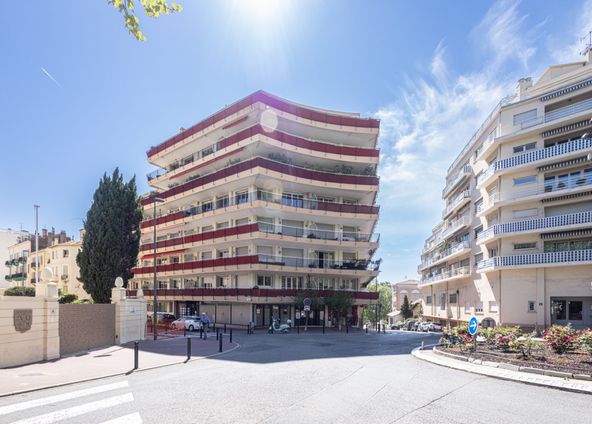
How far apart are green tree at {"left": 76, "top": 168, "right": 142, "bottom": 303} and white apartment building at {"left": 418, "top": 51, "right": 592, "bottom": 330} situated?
30128 mm

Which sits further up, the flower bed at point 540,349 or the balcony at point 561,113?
the balcony at point 561,113

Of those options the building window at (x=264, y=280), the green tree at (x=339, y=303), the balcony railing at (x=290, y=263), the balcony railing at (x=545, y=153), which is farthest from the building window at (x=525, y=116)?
the building window at (x=264, y=280)

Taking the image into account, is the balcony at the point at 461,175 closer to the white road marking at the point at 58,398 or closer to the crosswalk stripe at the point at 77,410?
the white road marking at the point at 58,398

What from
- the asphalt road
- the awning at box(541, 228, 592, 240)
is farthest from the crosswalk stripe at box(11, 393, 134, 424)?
the awning at box(541, 228, 592, 240)

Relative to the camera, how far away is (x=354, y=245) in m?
40.2

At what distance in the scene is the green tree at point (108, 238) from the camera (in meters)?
31.0

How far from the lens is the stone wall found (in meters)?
17.0

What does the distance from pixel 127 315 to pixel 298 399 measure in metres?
15.6

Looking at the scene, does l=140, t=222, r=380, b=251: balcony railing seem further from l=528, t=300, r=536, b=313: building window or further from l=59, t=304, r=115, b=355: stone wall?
l=59, t=304, r=115, b=355: stone wall

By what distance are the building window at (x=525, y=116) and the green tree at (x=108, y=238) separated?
109 feet

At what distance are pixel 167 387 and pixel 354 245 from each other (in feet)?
103

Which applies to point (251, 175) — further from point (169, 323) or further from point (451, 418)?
point (451, 418)

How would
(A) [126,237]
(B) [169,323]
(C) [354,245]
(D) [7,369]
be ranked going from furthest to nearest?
1. (C) [354,245]
2. (B) [169,323]
3. (A) [126,237]
4. (D) [7,369]

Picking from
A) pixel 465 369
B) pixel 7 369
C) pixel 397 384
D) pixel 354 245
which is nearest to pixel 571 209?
pixel 354 245
